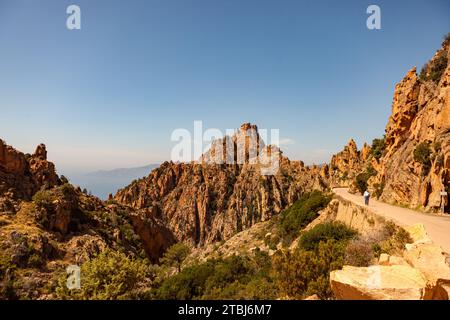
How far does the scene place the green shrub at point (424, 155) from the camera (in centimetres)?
2147

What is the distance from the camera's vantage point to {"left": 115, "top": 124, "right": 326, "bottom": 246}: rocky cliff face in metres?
113

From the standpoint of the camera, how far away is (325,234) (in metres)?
20.5

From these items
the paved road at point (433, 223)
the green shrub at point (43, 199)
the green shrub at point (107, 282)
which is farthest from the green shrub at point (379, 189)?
the green shrub at point (43, 199)

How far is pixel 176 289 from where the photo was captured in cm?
2009

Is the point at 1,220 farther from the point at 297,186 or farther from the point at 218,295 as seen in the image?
the point at 297,186

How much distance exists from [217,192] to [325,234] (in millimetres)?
102710

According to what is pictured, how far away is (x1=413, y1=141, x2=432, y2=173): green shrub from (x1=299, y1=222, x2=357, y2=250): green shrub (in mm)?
8192

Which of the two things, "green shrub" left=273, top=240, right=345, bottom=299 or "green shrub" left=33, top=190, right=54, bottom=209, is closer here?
"green shrub" left=273, top=240, right=345, bottom=299

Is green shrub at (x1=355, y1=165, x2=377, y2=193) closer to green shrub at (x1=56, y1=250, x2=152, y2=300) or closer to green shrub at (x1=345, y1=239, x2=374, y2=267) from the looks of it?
green shrub at (x1=345, y1=239, x2=374, y2=267)

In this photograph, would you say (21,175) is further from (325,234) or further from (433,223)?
(433,223)

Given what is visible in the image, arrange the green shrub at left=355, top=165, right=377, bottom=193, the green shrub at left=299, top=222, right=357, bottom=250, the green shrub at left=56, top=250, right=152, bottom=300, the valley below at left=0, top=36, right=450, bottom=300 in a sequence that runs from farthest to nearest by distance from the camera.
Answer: the green shrub at left=355, top=165, right=377, bottom=193 < the green shrub at left=299, top=222, right=357, bottom=250 < the green shrub at left=56, top=250, right=152, bottom=300 < the valley below at left=0, top=36, right=450, bottom=300

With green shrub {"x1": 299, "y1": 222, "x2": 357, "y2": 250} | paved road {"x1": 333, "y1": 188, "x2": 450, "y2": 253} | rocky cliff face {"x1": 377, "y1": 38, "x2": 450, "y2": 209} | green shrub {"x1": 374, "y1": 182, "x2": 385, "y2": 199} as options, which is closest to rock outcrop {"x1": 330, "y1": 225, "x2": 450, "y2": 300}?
paved road {"x1": 333, "y1": 188, "x2": 450, "y2": 253}

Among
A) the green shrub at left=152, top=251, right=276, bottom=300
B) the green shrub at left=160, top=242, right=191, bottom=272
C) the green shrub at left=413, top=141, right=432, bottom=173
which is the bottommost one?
the green shrub at left=160, top=242, right=191, bottom=272
